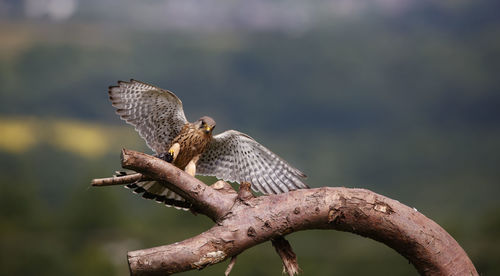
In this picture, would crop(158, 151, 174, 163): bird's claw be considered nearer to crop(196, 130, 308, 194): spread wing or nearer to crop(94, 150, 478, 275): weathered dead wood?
crop(196, 130, 308, 194): spread wing

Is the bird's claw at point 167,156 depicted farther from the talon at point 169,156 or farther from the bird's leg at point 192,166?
the bird's leg at point 192,166

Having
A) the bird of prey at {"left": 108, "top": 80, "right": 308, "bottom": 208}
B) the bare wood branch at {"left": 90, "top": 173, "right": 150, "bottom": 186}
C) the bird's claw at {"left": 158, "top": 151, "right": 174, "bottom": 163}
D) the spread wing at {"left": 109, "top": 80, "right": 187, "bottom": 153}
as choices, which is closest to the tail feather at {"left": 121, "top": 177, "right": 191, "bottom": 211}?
the bird of prey at {"left": 108, "top": 80, "right": 308, "bottom": 208}

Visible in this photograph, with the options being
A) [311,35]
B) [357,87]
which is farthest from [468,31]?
[311,35]

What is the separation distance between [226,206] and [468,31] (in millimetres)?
6122

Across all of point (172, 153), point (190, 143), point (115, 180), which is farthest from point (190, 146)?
point (115, 180)

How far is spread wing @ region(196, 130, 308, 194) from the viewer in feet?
10.1

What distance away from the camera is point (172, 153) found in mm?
2885

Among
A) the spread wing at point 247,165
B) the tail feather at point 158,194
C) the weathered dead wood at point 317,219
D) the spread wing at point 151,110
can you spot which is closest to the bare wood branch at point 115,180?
the weathered dead wood at point 317,219

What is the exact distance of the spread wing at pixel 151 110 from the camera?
9.74 ft

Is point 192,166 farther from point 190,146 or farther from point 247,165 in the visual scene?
point 247,165

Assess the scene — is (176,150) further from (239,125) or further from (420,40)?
(420,40)

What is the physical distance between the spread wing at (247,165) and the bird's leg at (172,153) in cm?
27

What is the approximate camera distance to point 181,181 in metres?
2.29

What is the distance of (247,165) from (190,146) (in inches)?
16.7
